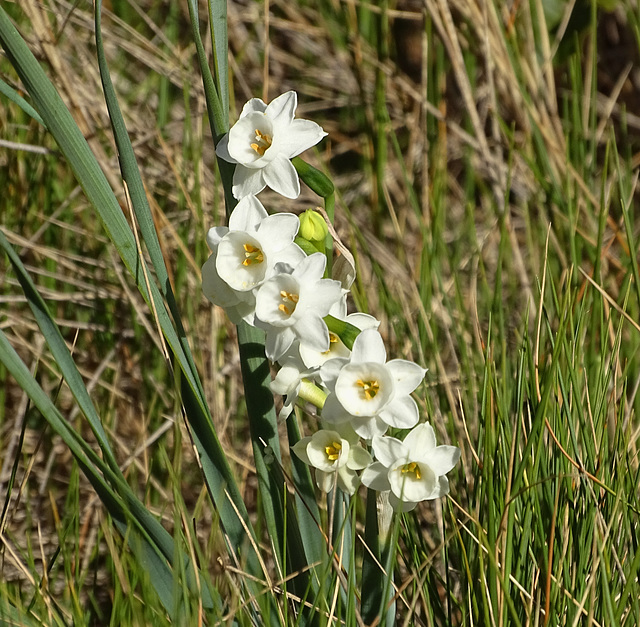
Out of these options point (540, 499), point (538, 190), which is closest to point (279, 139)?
point (540, 499)

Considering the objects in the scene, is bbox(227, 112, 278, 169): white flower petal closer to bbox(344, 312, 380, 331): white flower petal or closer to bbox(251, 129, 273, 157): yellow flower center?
bbox(251, 129, 273, 157): yellow flower center

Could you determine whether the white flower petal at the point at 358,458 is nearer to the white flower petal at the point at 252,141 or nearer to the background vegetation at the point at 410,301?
the background vegetation at the point at 410,301

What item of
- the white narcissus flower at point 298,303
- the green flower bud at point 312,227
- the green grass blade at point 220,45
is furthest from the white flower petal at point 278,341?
the green grass blade at point 220,45

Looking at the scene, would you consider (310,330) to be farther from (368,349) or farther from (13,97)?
(13,97)

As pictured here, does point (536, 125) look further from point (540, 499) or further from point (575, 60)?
point (540, 499)

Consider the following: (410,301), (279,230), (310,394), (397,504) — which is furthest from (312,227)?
(410,301)

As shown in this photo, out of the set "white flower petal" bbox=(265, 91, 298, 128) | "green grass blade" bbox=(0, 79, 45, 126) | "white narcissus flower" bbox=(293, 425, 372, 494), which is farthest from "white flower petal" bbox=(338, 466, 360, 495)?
"green grass blade" bbox=(0, 79, 45, 126)
